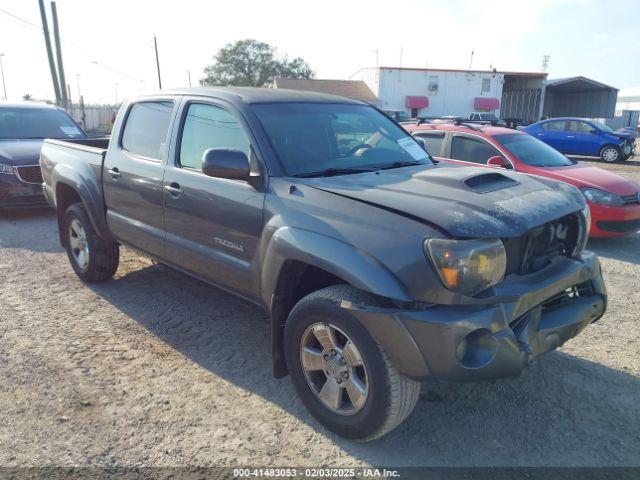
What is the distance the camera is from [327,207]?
273 centimetres

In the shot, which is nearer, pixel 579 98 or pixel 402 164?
pixel 402 164

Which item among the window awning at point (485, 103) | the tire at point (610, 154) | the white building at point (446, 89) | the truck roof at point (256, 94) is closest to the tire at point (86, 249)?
the truck roof at point (256, 94)

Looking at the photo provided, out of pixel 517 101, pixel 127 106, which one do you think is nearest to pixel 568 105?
pixel 517 101

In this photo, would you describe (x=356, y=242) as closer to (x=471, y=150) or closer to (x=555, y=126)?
(x=471, y=150)

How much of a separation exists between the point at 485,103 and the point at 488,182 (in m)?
45.5

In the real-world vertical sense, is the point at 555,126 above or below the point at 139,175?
below

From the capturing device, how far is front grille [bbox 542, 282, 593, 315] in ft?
9.25

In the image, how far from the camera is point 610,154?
17.5m

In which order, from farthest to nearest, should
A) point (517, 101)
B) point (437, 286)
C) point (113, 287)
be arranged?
point (517, 101) → point (113, 287) → point (437, 286)

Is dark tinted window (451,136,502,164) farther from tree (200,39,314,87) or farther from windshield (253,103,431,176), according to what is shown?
tree (200,39,314,87)

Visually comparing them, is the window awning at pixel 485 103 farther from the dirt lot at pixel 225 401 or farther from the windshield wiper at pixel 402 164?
the windshield wiper at pixel 402 164

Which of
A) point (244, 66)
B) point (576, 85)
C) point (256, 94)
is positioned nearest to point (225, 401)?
point (256, 94)

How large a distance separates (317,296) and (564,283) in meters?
1.33

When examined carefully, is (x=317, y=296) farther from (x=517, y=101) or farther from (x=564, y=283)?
(x=517, y=101)
